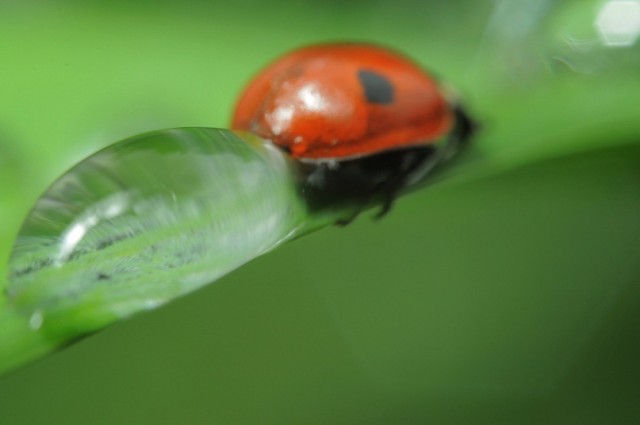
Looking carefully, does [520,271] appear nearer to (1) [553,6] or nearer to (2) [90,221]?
(2) [90,221]

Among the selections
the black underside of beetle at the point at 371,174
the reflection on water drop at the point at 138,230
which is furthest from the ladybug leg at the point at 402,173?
the reflection on water drop at the point at 138,230

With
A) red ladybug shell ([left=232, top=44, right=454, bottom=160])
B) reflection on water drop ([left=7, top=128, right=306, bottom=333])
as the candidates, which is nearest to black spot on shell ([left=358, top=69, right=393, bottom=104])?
red ladybug shell ([left=232, top=44, right=454, bottom=160])

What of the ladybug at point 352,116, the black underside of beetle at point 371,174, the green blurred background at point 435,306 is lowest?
the green blurred background at point 435,306

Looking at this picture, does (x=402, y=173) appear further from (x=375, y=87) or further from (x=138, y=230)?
(x=138, y=230)

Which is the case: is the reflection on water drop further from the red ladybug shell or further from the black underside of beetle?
the red ladybug shell

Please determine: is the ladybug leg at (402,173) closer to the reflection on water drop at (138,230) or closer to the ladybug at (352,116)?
the ladybug at (352,116)

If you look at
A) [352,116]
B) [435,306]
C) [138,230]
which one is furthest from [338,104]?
→ [138,230]
